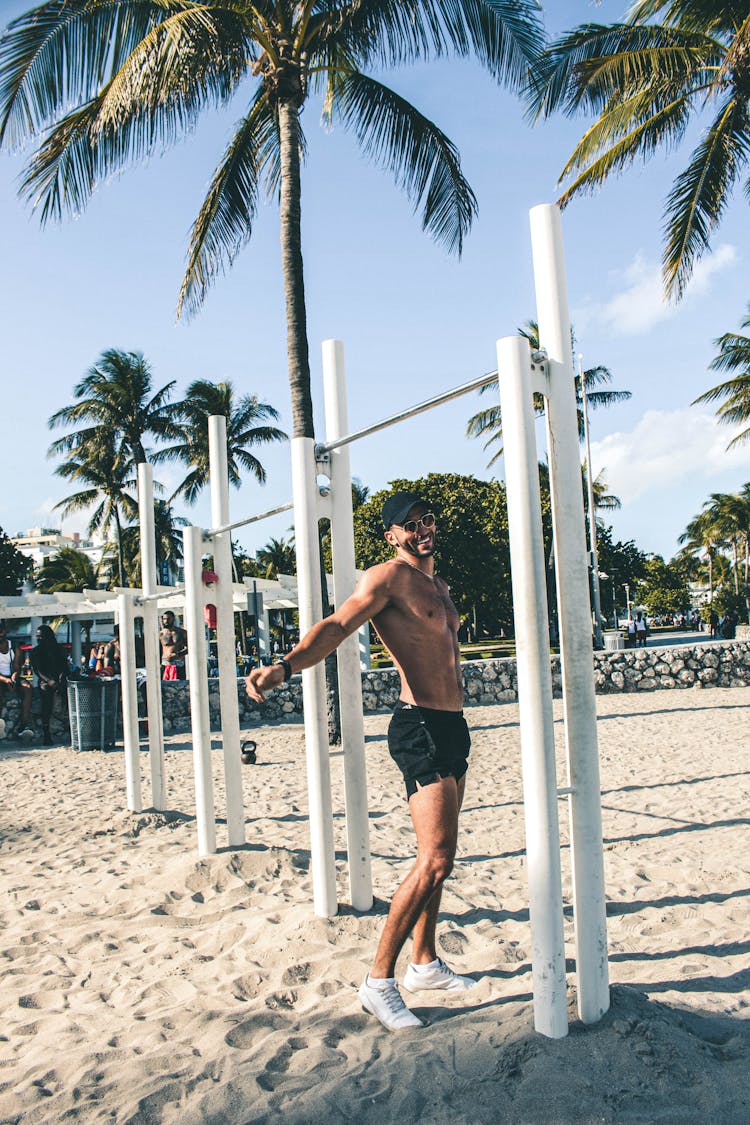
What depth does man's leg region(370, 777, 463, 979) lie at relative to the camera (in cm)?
293

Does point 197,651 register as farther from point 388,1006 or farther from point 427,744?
point 388,1006

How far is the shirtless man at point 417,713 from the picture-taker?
116 inches

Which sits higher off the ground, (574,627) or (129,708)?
(574,627)

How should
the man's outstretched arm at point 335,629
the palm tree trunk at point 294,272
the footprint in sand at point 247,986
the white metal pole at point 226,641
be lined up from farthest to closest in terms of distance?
the palm tree trunk at point 294,272, the white metal pole at point 226,641, the footprint in sand at point 247,986, the man's outstretched arm at point 335,629

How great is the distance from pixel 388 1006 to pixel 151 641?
3985 millimetres

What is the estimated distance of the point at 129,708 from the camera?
6.58 metres

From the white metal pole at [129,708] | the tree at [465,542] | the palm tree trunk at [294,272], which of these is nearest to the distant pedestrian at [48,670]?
the palm tree trunk at [294,272]

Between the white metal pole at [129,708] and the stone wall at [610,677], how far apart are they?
6.83m

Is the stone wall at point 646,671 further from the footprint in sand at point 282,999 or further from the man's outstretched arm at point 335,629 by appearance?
the man's outstretched arm at point 335,629

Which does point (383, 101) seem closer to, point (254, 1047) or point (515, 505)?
point (515, 505)

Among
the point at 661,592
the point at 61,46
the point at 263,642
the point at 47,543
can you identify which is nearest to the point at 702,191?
A: the point at 61,46

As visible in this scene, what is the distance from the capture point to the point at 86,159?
9.73 m

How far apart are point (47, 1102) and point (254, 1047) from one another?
2.11 ft

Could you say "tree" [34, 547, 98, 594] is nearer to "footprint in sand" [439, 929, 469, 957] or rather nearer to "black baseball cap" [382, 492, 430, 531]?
"footprint in sand" [439, 929, 469, 957]
